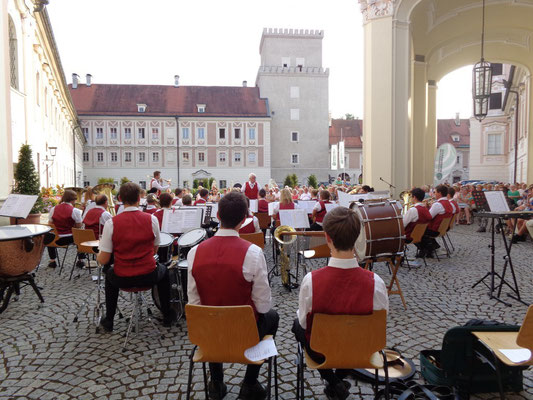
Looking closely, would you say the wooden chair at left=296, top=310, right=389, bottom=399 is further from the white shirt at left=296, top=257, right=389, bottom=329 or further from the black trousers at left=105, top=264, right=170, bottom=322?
the black trousers at left=105, top=264, right=170, bottom=322

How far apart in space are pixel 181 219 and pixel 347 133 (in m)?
60.8

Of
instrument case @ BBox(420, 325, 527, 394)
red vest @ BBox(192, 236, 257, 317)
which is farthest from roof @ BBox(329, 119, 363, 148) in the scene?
red vest @ BBox(192, 236, 257, 317)

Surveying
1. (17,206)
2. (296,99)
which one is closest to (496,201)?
(17,206)

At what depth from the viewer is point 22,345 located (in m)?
4.50

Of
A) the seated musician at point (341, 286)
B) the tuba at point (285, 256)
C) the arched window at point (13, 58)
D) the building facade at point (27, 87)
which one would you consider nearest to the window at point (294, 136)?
the building facade at point (27, 87)

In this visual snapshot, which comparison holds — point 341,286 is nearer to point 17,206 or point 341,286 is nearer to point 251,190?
point 17,206

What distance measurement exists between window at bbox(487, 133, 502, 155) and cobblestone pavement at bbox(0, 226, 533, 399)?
35216 mm

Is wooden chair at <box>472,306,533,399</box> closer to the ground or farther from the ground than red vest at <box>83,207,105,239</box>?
closer to the ground

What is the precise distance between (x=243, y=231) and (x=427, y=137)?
1855cm

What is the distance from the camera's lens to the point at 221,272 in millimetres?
2869

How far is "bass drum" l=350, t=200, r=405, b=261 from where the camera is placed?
529cm

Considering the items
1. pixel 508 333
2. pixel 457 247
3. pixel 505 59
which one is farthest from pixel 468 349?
pixel 505 59

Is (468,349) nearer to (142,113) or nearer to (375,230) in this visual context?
(375,230)

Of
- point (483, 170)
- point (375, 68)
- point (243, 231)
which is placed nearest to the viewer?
point (243, 231)
